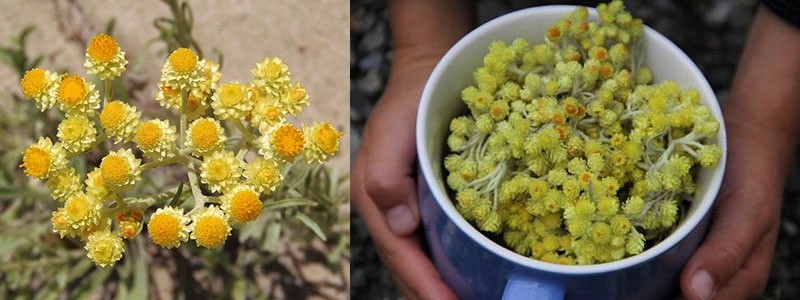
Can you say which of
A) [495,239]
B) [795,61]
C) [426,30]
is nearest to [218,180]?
[495,239]

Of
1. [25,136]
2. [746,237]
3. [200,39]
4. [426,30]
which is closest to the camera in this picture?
[746,237]

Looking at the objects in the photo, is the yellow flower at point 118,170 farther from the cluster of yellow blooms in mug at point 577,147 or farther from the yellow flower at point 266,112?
the cluster of yellow blooms in mug at point 577,147

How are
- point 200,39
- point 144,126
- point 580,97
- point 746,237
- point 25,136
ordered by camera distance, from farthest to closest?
point 200,39 < point 25,136 < point 746,237 < point 580,97 < point 144,126

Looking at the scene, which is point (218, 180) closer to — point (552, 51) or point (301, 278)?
point (552, 51)

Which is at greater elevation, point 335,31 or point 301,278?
point 335,31

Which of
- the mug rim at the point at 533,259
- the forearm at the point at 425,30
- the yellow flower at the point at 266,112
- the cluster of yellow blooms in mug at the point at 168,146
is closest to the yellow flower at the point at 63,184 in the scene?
the cluster of yellow blooms in mug at the point at 168,146

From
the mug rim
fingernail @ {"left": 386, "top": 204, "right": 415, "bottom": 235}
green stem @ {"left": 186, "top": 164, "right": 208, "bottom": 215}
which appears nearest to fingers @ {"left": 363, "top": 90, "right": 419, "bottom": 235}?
fingernail @ {"left": 386, "top": 204, "right": 415, "bottom": 235}

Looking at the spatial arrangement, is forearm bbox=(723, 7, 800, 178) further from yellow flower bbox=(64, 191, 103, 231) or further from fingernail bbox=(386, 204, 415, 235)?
yellow flower bbox=(64, 191, 103, 231)
